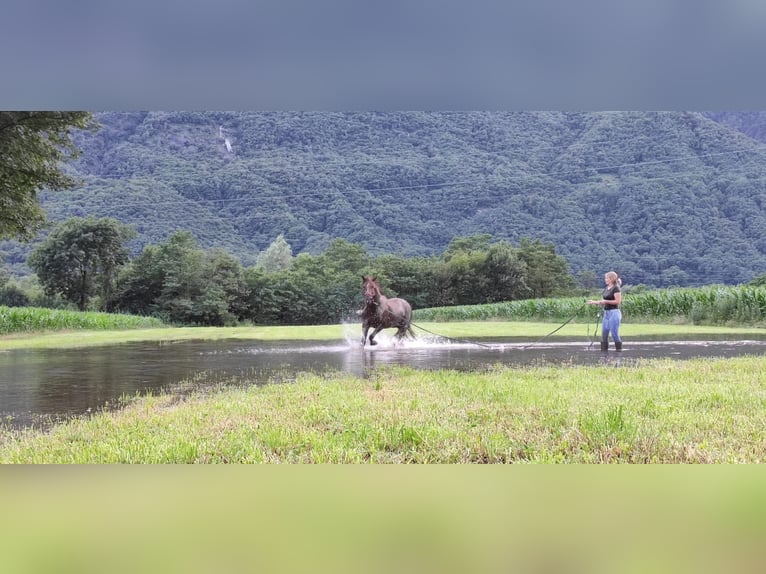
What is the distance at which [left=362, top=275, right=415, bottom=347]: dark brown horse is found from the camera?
5898 millimetres

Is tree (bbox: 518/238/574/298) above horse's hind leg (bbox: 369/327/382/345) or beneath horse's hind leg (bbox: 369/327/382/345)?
above

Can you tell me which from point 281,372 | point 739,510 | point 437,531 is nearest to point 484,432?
point 437,531

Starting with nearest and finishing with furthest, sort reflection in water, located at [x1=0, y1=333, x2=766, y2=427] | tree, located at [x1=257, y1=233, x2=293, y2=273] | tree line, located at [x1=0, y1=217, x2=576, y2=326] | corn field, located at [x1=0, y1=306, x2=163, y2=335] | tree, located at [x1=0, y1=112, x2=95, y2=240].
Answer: reflection in water, located at [x1=0, y1=333, x2=766, y2=427] → tree, located at [x1=0, y1=112, x2=95, y2=240] → corn field, located at [x1=0, y1=306, x2=163, y2=335] → tree line, located at [x1=0, y1=217, x2=576, y2=326] → tree, located at [x1=257, y1=233, x2=293, y2=273]

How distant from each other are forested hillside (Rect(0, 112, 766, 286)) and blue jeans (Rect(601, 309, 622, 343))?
366mm

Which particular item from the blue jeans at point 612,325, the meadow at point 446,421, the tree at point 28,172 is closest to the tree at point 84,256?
the tree at point 28,172

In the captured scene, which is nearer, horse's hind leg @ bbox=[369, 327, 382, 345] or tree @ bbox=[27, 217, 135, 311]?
tree @ bbox=[27, 217, 135, 311]

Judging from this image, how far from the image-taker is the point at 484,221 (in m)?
6.06

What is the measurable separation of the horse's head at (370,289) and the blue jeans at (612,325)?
203 centimetres

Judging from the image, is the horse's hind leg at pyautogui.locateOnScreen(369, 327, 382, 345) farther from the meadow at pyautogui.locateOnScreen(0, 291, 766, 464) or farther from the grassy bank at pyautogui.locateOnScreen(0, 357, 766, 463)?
the grassy bank at pyautogui.locateOnScreen(0, 357, 766, 463)

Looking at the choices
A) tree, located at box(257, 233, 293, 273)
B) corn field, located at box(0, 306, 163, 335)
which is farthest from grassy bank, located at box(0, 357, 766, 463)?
corn field, located at box(0, 306, 163, 335)

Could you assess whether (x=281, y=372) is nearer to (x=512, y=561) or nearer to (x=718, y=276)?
(x=512, y=561)

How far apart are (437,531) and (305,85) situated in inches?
119

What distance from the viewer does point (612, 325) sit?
6.07 metres

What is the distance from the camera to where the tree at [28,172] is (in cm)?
539
